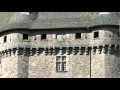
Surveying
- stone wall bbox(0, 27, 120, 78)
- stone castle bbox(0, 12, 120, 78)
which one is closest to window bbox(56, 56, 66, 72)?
stone castle bbox(0, 12, 120, 78)

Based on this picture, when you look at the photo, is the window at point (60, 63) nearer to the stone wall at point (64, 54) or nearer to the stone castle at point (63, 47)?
the stone castle at point (63, 47)

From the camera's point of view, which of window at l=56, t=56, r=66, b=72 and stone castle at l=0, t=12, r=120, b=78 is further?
window at l=56, t=56, r=66, b=72

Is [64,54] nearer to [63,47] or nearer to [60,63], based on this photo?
[63,47]

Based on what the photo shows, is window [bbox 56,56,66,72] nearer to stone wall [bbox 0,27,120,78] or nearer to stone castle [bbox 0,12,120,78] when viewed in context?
stone castle [bbox 0,12,120,78]

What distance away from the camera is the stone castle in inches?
1291

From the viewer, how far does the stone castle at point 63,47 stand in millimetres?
32781

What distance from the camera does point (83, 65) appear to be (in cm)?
3291

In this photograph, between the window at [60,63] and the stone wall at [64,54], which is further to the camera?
the window at [60,63]

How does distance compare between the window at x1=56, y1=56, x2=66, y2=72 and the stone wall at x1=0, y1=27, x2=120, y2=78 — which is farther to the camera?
the window at x1=56, y1=56, x2=66, y2=72

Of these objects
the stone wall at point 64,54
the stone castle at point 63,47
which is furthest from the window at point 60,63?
the stone wall at point 64,54

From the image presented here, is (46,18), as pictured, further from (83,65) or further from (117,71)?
(117,71)

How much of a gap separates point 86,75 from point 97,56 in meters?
1.85
